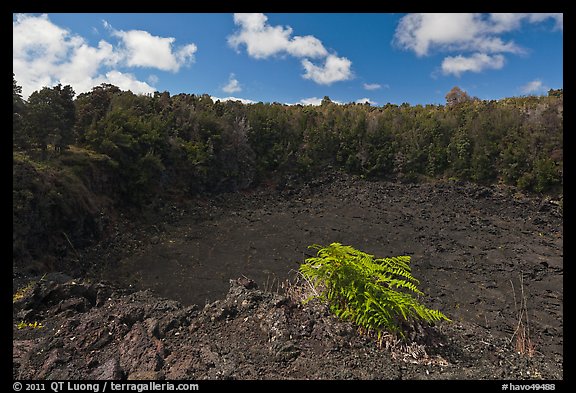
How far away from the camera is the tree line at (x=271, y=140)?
14.4 m

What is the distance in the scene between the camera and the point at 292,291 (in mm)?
4328

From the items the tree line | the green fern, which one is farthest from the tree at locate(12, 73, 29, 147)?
the green fern

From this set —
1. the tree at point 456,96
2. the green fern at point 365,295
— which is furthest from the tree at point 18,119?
the tree at point 456,96

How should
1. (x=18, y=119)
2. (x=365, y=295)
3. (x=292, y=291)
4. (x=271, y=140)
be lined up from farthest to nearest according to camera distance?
(x=271, y=140) → (x=18, y=119) → (x=292, y=291) → (x=365, y=295)

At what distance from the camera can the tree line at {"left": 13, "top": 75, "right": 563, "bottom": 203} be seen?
1437 centimetres

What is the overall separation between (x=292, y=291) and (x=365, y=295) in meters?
1.14

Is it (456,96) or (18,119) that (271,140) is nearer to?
(18,119)

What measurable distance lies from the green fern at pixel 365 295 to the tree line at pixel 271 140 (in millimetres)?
12309

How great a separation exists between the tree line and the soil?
4.50ft

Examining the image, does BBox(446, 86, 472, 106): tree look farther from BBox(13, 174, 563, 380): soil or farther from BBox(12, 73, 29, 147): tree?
BBox(12, 73, 29, 147): tree

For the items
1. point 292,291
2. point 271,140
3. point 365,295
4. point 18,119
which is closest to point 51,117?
point 18,119

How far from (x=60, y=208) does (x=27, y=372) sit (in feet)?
29.8
